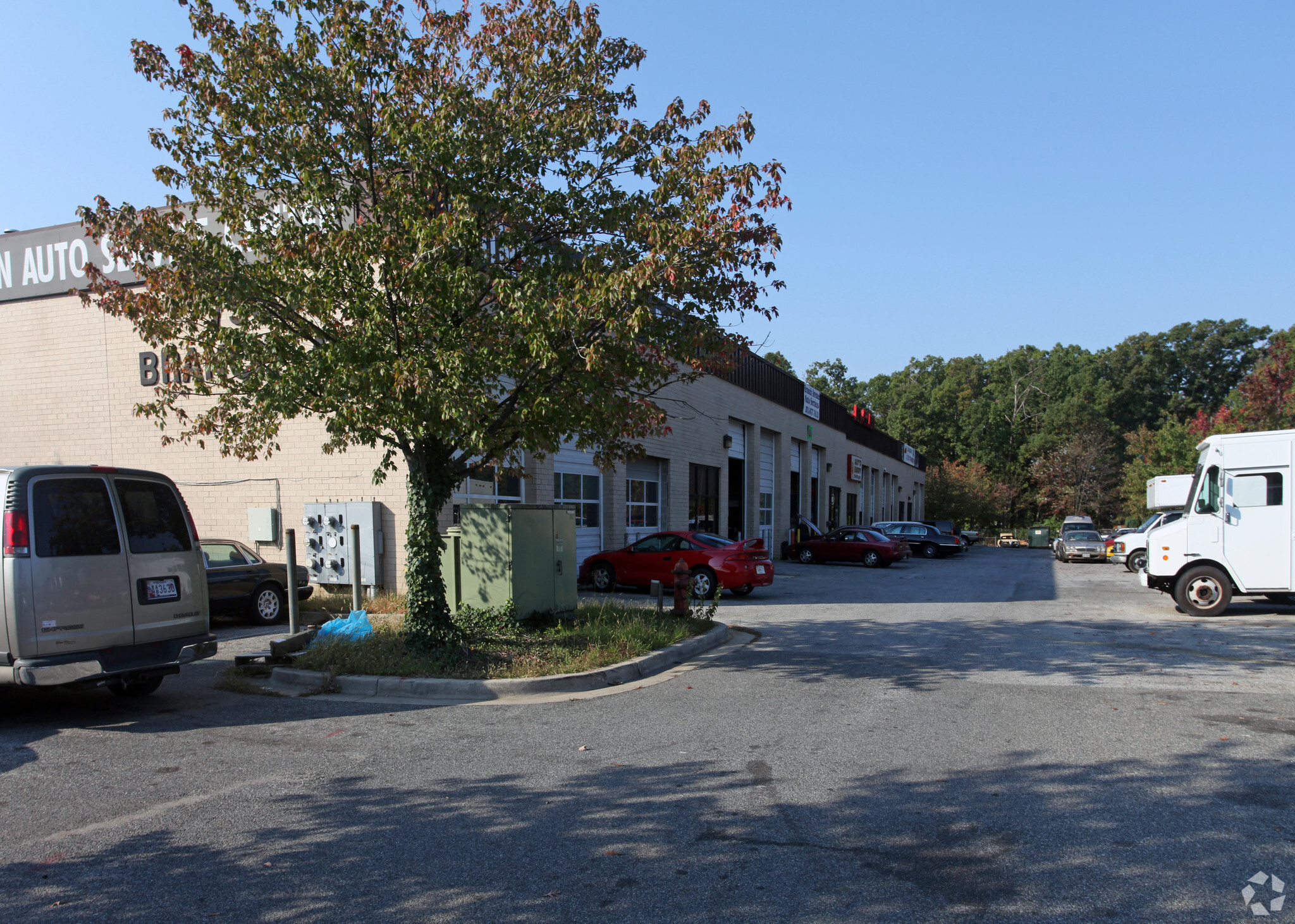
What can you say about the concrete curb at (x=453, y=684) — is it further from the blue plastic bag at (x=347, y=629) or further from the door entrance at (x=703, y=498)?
the door entrance at (x=703, y=498)

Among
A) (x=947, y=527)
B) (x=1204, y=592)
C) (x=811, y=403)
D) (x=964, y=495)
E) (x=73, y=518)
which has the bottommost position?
(x=947, y=527)

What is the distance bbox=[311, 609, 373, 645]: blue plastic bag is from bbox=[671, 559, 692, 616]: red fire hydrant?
13.9 feet

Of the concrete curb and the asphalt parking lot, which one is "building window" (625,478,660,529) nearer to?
the asphalt parking lot

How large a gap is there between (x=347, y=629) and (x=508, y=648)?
1.99 meters

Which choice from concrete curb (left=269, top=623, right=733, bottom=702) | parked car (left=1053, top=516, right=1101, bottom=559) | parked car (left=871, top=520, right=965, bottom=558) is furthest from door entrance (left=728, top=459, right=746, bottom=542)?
concrete curb (left=269, top=623, right=733, bottom=702)

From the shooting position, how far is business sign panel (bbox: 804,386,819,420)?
3741cm

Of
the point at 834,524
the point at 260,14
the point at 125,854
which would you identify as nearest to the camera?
the point at 125,854

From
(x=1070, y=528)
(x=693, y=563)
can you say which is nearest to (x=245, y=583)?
(x=693, y=563)

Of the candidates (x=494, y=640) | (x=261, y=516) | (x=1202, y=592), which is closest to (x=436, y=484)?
(x=494, y=640)

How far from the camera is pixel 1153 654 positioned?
10555 mm

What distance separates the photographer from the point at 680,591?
1231cm

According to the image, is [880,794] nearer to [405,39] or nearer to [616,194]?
[616,194]

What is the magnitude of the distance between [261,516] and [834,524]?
Result: 3219 cm

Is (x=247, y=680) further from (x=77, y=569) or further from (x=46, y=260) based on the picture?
(x=46, y=260)
